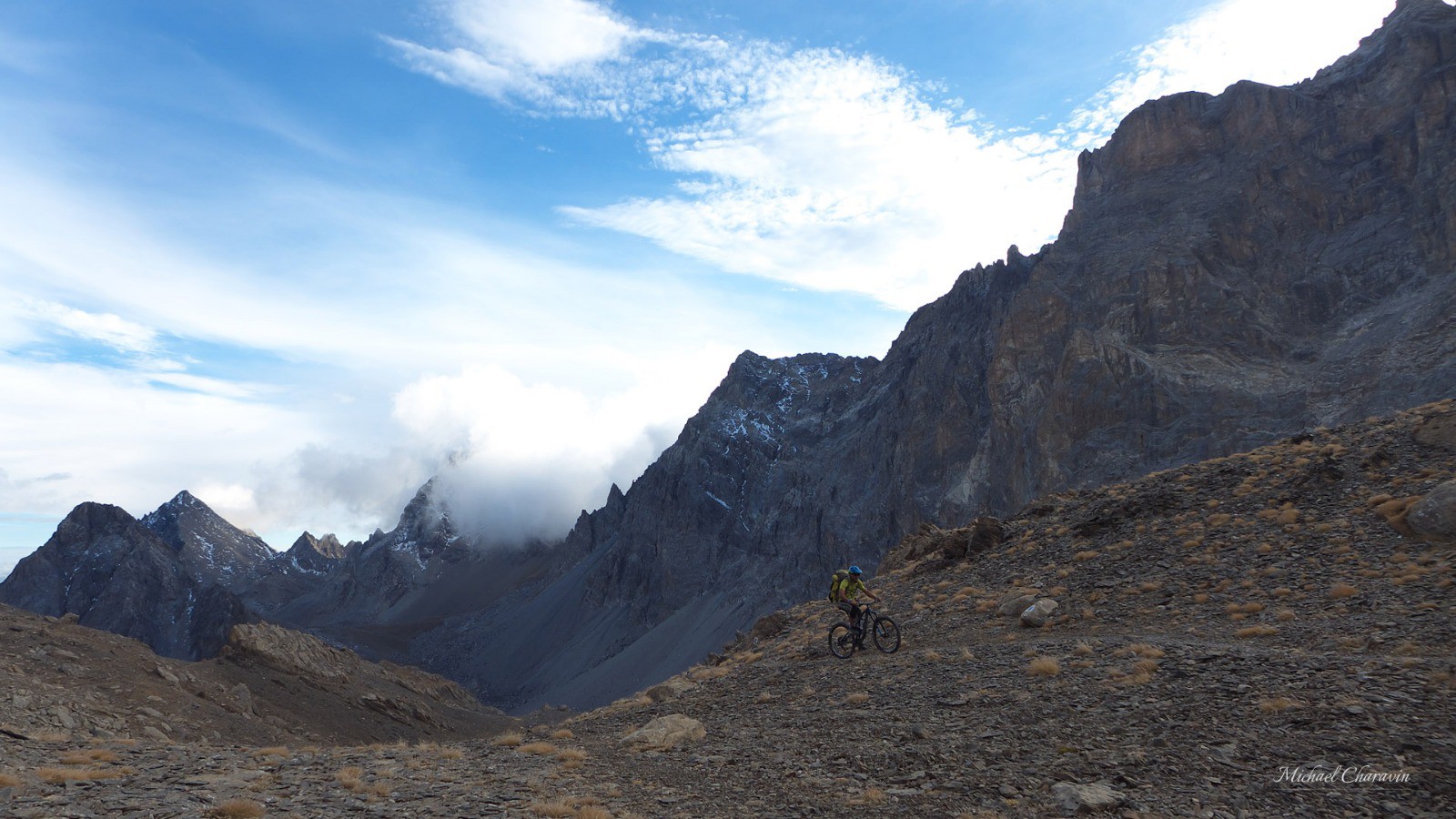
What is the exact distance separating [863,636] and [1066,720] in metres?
9.38

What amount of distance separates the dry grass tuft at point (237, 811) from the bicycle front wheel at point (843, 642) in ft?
50.9

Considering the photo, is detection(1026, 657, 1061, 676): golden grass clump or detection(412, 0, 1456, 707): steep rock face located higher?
detection(412, 0, 1456, 707): steep rock face

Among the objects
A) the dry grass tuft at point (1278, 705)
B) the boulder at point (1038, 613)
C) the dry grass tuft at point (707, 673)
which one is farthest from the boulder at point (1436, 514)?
the dry grass tuft at point (707, 673)

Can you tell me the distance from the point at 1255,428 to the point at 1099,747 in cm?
9679

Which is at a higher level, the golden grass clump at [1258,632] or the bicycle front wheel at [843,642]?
the golden grass clump at [1258,632]

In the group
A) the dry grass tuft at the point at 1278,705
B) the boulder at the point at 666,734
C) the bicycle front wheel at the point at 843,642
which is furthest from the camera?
the bicycle front wheel at the point at 843,642

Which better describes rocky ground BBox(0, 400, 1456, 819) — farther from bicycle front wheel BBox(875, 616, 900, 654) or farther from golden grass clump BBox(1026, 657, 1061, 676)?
bicycle front wheel BBox(875, 616, 900, 654)

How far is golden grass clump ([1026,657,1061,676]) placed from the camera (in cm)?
1598

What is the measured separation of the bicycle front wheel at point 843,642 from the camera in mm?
22562

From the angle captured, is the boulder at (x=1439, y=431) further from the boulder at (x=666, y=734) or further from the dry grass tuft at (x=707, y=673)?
the boulder at (x=666, y=734)

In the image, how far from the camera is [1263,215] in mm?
111750

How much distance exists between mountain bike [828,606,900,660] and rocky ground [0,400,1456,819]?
568 mm

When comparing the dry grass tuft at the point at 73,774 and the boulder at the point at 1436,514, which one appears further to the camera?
the boulder at the point at 1436,514

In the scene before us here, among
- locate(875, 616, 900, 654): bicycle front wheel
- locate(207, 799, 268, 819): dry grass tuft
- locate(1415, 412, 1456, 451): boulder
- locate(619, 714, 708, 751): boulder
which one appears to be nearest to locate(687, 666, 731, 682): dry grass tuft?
locate(875, 616, 900, 654): bicycle front wheel
